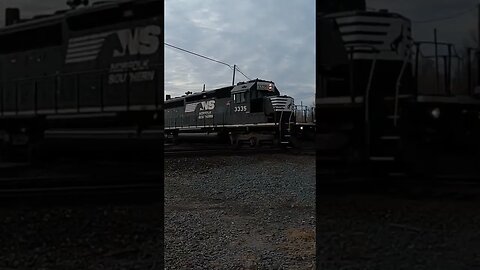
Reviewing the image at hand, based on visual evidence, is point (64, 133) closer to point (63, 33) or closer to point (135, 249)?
point (63, 33)

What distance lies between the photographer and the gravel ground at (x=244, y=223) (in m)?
3.34

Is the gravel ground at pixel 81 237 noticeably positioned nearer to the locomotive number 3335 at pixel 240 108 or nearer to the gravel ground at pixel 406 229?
the gravel ground at pixel 406 229

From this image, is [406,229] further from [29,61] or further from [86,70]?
[29,61]

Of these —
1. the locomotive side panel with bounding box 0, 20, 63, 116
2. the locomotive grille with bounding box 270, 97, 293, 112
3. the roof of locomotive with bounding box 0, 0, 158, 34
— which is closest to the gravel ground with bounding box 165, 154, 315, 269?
the locomotive side panel with bounding box 0, 20, 63, 116

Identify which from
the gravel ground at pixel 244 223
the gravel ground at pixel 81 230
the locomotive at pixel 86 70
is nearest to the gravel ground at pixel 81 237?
the gravel ground at pixel 81 230

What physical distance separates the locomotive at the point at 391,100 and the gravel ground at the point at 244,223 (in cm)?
120

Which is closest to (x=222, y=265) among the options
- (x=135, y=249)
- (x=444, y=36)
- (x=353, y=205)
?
(x=135, y=249)

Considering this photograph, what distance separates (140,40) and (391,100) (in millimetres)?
1406

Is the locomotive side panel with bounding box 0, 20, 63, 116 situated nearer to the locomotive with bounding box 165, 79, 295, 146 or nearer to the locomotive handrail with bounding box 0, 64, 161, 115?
the locomotive handrail with bounding box 0, 64, 161, 115

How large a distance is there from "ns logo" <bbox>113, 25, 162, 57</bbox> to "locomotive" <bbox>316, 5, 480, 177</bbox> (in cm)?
91

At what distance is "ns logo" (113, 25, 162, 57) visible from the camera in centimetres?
242

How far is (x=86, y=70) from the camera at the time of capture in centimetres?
247

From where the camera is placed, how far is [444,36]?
7.48ft

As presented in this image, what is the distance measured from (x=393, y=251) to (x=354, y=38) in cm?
123
